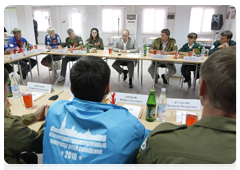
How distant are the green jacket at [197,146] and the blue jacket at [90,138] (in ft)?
0.39

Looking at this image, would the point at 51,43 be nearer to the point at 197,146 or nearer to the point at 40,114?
the point at 40,114

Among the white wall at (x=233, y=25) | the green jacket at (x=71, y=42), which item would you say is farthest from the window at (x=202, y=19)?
the green jacket at (x=71, y=42)

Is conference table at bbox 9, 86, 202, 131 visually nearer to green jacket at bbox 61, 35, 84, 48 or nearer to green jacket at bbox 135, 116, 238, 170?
green jacket at bbox 135, 116, 238, 170

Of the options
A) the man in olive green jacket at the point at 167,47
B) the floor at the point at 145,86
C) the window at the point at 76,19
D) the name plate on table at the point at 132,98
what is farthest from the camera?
the window at the point at 76,19

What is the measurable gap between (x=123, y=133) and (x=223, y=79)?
0.43 meters

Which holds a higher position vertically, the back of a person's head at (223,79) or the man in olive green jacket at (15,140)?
the back of a person's head at (223,79)

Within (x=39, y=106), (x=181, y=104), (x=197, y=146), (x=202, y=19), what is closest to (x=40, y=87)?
(x=39, y=106)

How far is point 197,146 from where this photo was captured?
540 millimetres

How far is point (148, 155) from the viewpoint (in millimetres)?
630

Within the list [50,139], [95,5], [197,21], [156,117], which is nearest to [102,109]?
[50,139]

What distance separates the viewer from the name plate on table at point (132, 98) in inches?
59.1

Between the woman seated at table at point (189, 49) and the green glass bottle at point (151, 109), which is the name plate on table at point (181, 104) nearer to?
the green glass bottle at point (151, 109)

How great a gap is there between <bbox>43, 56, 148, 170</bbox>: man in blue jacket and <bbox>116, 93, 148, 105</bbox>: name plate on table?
0.67 m

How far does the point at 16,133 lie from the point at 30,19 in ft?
21.8
